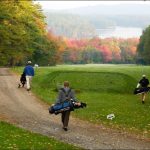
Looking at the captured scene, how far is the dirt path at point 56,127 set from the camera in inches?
705

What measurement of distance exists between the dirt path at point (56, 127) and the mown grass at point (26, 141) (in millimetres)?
830

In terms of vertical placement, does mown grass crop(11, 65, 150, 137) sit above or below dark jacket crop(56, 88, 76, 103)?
below

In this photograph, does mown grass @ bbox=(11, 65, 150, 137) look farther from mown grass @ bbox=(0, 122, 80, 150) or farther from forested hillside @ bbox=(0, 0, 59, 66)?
forested hillside @ bbox=(0, 0, 59, 66)

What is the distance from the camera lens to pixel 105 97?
33.0 meters

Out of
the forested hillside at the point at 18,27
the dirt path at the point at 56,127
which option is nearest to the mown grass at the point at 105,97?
the dirt path at the point at 56,127

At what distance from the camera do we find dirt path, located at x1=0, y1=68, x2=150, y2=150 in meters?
17.9

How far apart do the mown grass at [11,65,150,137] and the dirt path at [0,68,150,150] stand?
1286 millimetres

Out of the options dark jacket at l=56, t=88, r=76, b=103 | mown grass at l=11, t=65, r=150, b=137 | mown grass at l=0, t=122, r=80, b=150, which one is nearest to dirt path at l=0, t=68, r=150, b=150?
mown grass at l=0, t=122, r=80, b=150

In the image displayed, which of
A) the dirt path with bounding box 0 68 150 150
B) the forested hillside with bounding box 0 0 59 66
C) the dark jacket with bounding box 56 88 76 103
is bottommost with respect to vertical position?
the dirt path with bounding box 0 68 150 150

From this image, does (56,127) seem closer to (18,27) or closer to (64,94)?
(64,94)

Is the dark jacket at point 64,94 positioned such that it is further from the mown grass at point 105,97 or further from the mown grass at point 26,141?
the mown grass at point 105,97

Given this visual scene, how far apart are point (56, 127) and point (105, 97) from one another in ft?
40.6

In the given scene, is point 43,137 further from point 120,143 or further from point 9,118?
point 9,118

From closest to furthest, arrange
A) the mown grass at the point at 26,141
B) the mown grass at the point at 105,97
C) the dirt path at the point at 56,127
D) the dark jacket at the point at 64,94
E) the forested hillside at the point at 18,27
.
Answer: the mown grass at the point at 26,141, the dirt path at the point at 56,127, the dark jacket at the point at 64,94, the mown grass at the point at 105,97, the forested hillside at the point at 18,27
